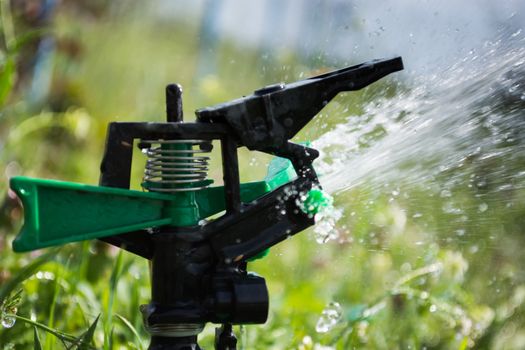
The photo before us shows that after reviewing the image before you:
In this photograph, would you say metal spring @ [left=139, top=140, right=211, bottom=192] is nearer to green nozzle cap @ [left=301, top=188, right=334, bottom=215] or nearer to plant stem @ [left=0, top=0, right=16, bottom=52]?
green nozzle cap @ [left=301, top=188, right=334, bottom=215]

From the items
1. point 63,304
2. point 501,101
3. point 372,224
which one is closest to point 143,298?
point 63,304

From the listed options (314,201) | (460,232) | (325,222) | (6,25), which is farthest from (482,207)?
(6,25)

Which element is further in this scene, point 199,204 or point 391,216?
point 391,216

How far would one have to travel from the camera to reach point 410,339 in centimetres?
166

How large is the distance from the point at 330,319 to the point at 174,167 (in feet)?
2.34

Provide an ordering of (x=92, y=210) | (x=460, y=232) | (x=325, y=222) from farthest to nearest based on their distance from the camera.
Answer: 1. (x=460, y=232)
2. (x=325, y=222)
3. (x=92, y=210)

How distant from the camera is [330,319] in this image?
5.19 feet

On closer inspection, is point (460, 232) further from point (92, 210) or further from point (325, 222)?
point (92, 210)

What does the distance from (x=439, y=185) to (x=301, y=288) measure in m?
0.53

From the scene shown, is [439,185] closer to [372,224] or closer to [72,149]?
[372,224]

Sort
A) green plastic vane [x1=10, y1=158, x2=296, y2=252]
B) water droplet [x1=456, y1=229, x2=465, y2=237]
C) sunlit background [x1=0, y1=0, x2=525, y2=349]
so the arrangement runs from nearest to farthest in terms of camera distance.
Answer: green plastic vane [x1=10, y1=158, x2=296, y2=252] < sunlit background [x1=0, y1=0, x2=525, y2=349] < water droplet [x1=456, y1=229, x2=465, y2=237]

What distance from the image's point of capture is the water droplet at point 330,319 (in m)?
1.54

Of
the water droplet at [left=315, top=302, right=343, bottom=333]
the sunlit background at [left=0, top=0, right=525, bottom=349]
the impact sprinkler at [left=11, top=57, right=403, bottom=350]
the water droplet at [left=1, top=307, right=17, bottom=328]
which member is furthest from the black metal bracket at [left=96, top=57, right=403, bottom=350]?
the water droplet at [left=315, top=302, right=343, bottom=333]

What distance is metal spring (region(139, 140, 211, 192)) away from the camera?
1.00m
